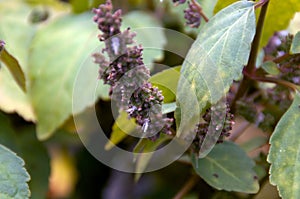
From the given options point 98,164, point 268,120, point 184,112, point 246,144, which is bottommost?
point 98,164

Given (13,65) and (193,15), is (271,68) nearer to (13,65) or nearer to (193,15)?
(193,15)

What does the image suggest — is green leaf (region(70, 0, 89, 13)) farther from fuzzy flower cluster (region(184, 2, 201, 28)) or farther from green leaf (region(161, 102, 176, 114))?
green leaf (region(161, 102, 176, 114))

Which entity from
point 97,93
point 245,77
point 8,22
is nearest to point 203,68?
point 245,77

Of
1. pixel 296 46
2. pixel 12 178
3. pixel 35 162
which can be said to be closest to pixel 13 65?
pixel 12 178

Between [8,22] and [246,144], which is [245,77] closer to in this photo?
[246,144]

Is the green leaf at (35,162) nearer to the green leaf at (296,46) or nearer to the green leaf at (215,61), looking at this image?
the green leaf at (215,61)

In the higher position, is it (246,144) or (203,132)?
(203,132)
